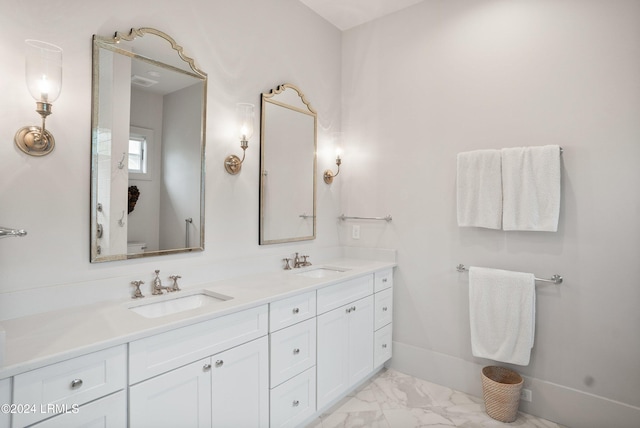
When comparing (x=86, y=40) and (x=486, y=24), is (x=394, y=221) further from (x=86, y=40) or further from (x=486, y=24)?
(x=86, y=40)

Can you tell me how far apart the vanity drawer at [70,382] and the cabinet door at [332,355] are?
3.67 ft

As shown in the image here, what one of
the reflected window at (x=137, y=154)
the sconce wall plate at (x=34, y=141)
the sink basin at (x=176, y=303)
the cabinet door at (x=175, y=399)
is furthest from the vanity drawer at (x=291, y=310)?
the sconce wall plate at (x=34, y=141)

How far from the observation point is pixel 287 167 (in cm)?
264

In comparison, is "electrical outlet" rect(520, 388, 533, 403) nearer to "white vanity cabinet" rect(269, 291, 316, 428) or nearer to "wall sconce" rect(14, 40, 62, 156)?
"white vanity cabinet" rect(269, 291, 316, 428)

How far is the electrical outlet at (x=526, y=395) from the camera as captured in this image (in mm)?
2279

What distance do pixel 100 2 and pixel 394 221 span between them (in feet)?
7.46

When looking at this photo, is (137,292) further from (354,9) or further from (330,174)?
(354,9)

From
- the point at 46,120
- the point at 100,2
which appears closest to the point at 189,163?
the point at 46,120

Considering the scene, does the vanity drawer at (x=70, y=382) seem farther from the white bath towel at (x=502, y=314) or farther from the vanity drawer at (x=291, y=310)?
the white bath towel at (x=502, y=314)

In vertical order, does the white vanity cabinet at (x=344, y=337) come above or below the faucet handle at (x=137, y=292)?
below

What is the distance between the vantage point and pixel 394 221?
2887 millimetres

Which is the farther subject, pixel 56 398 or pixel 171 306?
pixel 171 306

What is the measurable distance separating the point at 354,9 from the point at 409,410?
2.97 m

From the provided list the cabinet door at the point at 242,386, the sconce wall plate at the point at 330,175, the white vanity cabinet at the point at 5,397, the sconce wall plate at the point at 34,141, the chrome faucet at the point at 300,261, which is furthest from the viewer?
the sconce wall plate at the point at 330,175
